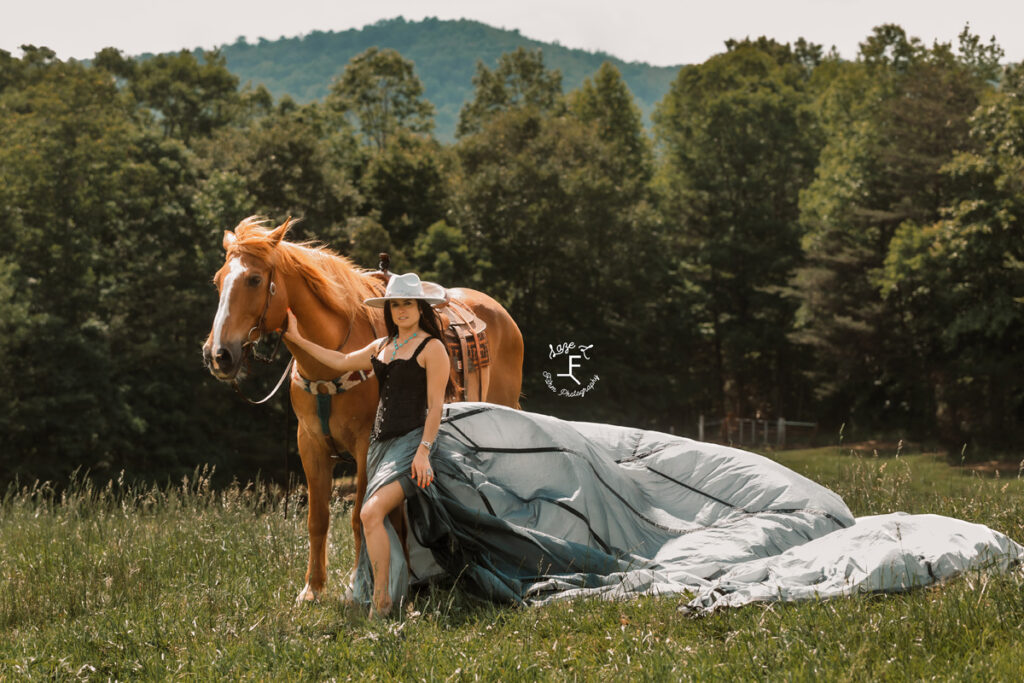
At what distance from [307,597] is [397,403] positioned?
4.55 ft

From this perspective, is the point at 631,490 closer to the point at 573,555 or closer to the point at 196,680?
the point at 573,555

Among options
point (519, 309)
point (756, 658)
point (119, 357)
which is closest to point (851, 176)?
point (519, 309)

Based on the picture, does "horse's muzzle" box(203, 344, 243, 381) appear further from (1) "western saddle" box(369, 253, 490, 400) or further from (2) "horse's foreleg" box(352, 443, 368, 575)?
(1) "western saddle" box(369, 253, 490, 400)

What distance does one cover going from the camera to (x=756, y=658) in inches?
151

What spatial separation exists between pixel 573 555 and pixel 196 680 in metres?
2.29

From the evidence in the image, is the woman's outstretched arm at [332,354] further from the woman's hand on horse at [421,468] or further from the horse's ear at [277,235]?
the woman's hand on horse at [421,468]

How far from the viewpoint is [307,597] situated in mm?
5805

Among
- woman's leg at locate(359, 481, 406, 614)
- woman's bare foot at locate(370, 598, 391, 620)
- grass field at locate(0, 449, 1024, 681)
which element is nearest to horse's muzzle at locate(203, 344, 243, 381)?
woman's leg at locate(359, 481, 406, 614)

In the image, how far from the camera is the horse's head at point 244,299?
17.0 ft

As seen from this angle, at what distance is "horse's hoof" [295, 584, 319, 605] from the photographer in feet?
18.7

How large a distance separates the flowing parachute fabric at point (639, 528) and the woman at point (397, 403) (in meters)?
0.10

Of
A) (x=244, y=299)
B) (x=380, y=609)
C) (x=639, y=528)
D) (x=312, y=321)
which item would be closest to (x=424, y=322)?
(x=312, y=321)

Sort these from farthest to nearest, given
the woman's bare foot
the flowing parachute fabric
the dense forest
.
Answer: the dense forest, the woman's bare foot, the flowing parachute fabric

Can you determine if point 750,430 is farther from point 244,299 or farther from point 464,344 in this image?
point 244,299
